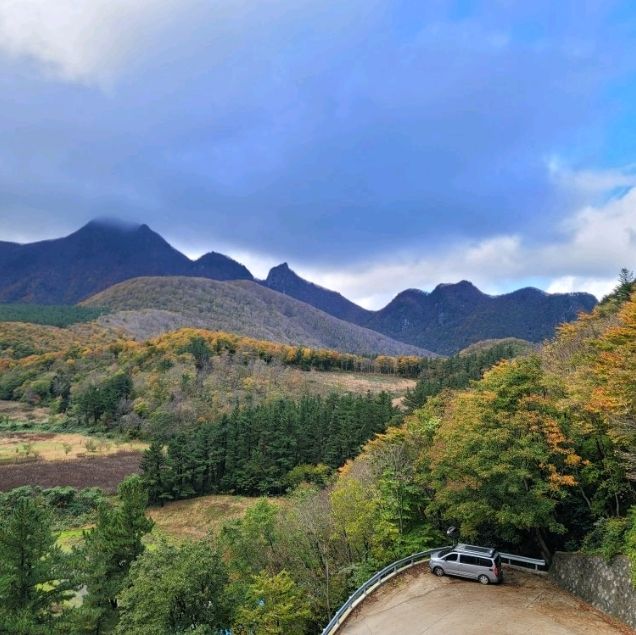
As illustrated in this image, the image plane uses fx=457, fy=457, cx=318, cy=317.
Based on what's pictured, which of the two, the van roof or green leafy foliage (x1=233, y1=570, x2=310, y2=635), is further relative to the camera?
the van roof

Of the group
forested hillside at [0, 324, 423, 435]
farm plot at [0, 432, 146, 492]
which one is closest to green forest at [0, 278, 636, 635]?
farm plot at [0, 432, 146, 492]

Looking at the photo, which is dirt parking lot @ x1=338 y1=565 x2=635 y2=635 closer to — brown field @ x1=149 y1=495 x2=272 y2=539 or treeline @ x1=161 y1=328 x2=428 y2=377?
brown field @ x1=149 y1=495 x2=272 y2=539

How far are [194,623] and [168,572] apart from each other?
6.73 feet

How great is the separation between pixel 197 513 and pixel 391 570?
120 ft

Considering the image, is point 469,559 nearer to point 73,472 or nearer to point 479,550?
point 479,550

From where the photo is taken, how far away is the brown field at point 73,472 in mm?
54250

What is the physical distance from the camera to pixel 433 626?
47.5ft

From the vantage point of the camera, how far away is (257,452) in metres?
55.9

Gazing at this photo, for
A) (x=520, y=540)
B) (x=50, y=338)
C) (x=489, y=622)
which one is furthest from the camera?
(x=50, y=338)

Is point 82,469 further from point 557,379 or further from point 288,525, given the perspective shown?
point 557,379

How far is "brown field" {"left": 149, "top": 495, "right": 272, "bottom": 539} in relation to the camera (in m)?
45.7

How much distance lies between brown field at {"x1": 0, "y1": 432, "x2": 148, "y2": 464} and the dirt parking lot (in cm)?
6306

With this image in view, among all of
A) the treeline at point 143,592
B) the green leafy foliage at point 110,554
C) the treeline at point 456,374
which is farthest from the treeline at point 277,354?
the treeline at point 143,592

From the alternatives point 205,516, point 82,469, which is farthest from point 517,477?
point 82,469
